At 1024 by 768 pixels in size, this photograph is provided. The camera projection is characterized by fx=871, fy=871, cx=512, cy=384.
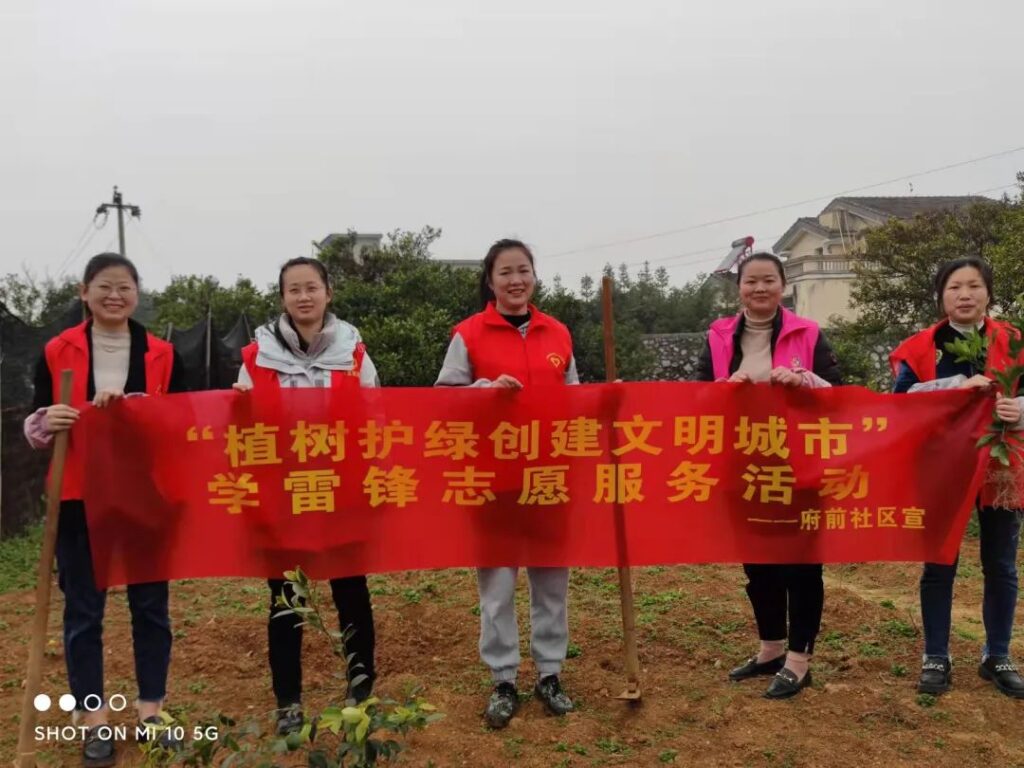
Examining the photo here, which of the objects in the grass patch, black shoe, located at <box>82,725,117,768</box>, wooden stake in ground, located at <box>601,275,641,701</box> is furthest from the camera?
the grass patch

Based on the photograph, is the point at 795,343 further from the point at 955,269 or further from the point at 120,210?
the point at 120,210

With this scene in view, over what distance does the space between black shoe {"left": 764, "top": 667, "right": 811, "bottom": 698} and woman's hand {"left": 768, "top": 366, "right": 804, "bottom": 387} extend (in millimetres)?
1201

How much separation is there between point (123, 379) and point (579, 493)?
1.84 m

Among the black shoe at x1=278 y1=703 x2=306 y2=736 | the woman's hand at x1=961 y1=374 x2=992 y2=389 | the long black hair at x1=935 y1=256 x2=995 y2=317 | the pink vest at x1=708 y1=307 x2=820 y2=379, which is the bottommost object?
the black shoe at x1=278 y1=703 x2=306 y2=736

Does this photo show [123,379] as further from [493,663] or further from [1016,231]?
[1016,231]

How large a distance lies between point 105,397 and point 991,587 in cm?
361

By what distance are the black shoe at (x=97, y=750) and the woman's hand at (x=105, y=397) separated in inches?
46.9

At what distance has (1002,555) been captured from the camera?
355 centimetres

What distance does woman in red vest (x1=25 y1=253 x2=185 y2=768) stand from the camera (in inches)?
126

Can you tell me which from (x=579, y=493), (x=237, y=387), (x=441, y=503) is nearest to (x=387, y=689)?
(x=441, y=503)

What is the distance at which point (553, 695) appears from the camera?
348 centimetres

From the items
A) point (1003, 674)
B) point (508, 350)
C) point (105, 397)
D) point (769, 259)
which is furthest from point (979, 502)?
point (105, 397)

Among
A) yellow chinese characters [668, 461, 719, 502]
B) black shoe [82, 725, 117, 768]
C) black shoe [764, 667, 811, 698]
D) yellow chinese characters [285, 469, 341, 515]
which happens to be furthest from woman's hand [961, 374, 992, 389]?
black shoe [82, 725, 117, 768]

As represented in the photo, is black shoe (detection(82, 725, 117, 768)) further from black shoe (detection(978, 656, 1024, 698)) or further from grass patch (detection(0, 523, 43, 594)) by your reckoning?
black shoe (detection(978, 656, 1024, 698))
